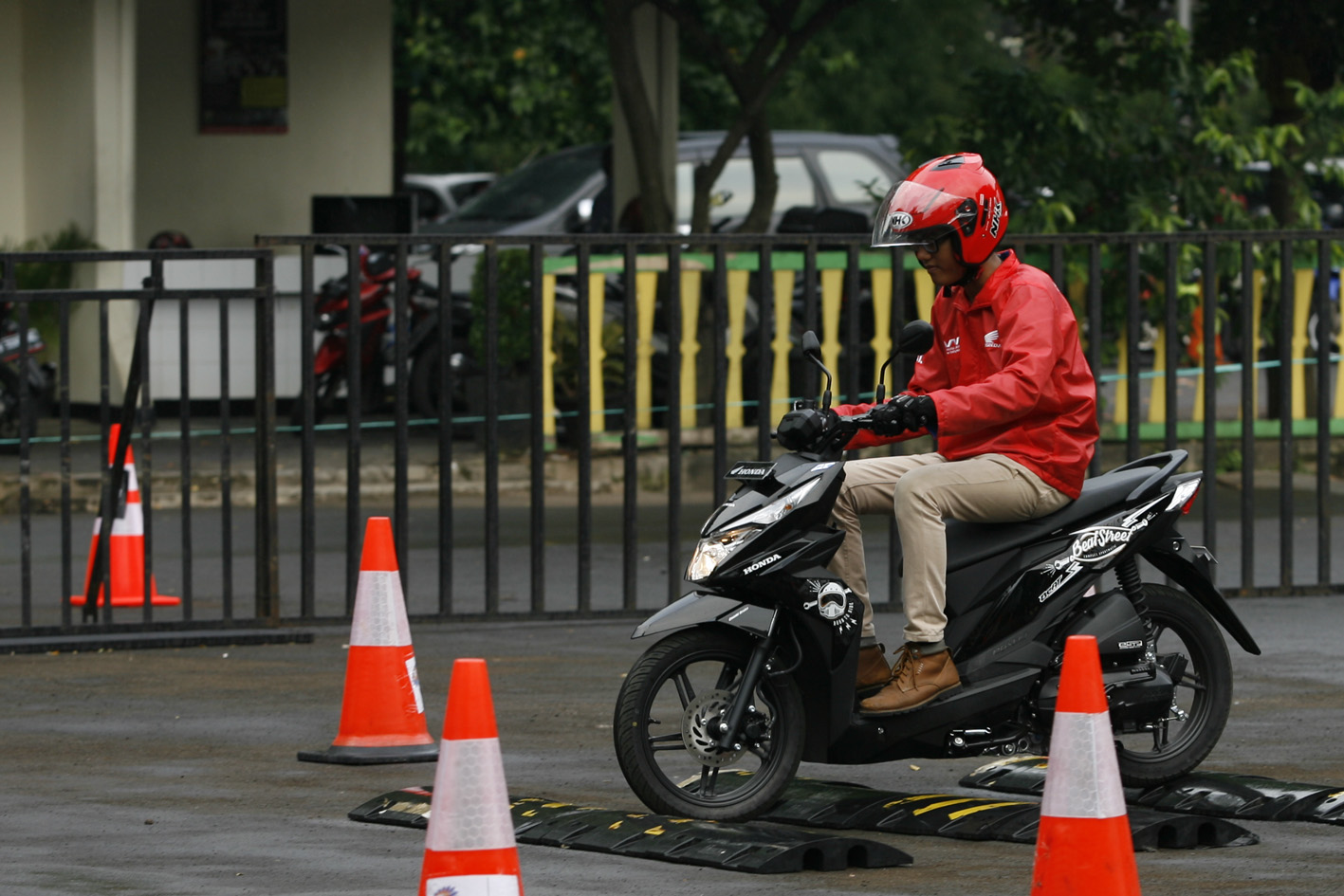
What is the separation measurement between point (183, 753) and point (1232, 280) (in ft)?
32.7

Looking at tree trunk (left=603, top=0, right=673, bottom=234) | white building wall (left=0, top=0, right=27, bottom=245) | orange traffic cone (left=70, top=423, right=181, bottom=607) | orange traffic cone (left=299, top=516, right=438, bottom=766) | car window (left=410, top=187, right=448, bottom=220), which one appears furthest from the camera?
car window (left=410, top=187, right=448, bottom=220)

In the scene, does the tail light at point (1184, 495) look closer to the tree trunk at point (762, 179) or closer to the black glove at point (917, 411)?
the black glove at point (917, 411)

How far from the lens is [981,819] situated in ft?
19.8

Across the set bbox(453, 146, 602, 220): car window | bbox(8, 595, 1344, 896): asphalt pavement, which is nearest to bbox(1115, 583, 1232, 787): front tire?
bbox(8, 595, 1344, 896): asphalt pavement

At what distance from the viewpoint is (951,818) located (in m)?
6.07

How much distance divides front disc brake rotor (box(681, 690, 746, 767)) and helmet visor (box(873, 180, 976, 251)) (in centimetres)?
135

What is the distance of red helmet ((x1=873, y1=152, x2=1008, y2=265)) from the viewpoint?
20.7 ft

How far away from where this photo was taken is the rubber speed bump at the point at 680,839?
222 inches

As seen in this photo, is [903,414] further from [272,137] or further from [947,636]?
[272,137]

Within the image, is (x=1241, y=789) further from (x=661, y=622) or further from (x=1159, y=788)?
(x=661, y=622)

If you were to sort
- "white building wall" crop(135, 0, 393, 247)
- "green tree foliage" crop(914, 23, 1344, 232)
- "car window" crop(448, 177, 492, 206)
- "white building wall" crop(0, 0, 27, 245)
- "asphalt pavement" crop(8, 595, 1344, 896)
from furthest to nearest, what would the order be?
"car window" crop(448, 177, 492, 206) → "white building wall" crop(135, 0, 393, 247) → "white building wall" crop(0, 0, 27, 245) → "green tree foliage" crop(914, 23, 1344, 232) → "asphalt pavement" crop(8, 595, 1344, 896)

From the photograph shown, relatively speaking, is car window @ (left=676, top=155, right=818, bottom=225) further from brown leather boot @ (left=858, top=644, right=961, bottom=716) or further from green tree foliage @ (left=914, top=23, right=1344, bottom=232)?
brown leather boot @ (left=858, top=644, right=961, bottom=716)

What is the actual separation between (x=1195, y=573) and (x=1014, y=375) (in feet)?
3.01

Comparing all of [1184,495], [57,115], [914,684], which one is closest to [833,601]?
[914,684]
